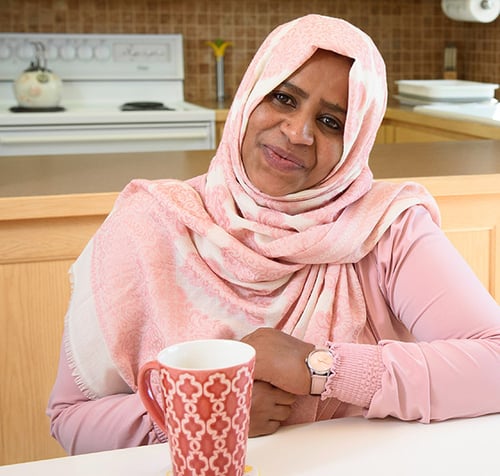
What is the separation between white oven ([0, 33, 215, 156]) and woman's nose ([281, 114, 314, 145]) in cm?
252

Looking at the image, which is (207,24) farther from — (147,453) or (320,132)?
(147,453)

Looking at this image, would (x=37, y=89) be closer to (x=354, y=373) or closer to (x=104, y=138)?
Result: (x=104, y=138)

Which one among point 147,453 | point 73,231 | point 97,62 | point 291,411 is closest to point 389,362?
point 291,411

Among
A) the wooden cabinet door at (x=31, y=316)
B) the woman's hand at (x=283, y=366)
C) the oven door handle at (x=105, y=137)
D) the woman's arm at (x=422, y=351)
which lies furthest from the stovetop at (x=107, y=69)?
the woman's hand at (x=283, y=366)

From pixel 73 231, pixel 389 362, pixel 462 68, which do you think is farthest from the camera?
pixel 462 68

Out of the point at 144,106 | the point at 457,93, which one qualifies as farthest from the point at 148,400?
the point at 144,106

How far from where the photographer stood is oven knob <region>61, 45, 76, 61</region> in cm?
411

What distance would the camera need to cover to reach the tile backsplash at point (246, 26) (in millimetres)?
4133

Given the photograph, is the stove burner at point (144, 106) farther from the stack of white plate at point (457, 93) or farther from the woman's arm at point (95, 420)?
the woman's arm at point (95, 420)

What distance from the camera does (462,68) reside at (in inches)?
182

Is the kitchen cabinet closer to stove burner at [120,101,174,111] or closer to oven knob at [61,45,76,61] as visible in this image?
stove burner at [120,101,174,111]

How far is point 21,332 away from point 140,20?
9.01ft

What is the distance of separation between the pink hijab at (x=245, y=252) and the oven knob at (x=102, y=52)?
3.04m

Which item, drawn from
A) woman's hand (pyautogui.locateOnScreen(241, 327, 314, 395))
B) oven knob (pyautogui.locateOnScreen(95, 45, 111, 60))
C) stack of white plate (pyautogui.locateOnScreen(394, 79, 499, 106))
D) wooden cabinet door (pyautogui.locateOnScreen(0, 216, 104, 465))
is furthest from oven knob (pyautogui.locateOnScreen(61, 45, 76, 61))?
woman's hand (pyautogui.locateOnScreen(241, 327, 314, 395))
